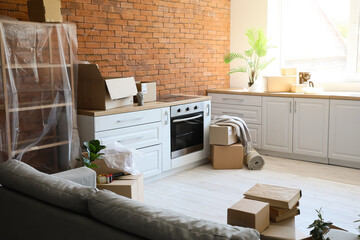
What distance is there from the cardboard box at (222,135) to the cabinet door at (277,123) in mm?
771

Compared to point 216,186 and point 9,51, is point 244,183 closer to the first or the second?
point 216,186

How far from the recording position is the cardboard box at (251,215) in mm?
2225

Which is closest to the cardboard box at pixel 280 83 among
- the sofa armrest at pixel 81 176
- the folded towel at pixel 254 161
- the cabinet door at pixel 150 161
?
the folded towel at pixel 254 161

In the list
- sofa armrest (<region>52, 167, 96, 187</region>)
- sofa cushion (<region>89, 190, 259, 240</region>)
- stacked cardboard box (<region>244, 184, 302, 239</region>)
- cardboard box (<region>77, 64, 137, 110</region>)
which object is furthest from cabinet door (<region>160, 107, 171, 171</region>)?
sofa cushion (<region>89, 190, 259, 240</region>)

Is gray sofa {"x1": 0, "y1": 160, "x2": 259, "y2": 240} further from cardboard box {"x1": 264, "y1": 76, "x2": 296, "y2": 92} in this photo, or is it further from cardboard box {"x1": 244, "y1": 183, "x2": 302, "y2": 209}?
cardboard box {"x1": 264, "y1": 76, "x2": 296, "y2": 92}

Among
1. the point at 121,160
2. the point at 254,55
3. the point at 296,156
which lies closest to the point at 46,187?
the point at 121,160

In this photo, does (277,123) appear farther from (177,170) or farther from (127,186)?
(127,186)

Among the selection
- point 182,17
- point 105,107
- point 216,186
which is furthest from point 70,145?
point 182,17

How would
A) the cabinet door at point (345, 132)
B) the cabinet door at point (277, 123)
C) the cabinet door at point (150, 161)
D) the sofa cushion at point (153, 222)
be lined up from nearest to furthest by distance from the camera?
the sofa cushion at point (153, 222) < the cabinet door at point (150, 161) < the cabinet door at point (345, 132) < the cabinet door at point (277, 123)

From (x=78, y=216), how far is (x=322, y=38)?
507cm

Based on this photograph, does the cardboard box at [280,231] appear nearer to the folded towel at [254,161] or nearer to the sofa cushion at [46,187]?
the sofa cushion at [46,187]

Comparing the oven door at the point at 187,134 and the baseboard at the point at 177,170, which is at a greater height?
the oven door at the point at 187,134

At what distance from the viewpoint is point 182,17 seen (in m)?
5.56

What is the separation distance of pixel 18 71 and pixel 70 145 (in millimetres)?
784
